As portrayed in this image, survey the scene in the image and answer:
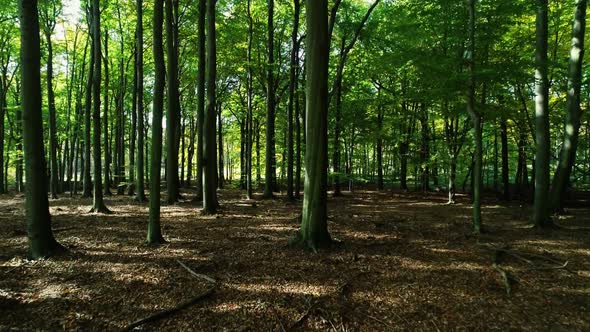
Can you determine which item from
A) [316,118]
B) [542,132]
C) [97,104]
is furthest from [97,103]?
[542,132]

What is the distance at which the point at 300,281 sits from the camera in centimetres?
467

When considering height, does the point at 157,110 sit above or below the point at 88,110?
below

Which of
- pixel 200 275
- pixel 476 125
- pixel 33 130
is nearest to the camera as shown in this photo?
pixel 200 275

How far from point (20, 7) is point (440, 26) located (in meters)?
9.05

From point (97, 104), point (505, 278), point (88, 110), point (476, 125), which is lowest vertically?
point (505, 278)

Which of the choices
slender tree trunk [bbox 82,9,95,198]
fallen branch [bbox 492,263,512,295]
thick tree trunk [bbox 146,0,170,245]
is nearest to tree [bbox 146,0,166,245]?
thick tree trunk [bbox 146,0,170,245]

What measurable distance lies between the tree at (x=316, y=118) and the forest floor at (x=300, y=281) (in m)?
0.70

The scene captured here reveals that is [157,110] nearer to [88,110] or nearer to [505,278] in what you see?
[505,278]

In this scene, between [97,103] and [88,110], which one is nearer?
[97,103]

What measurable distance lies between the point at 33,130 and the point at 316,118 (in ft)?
16.0

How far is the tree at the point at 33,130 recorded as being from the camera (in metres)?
5.21

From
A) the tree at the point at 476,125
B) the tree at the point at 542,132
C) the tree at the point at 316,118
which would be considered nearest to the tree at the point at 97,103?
the tree at the point at 316,118

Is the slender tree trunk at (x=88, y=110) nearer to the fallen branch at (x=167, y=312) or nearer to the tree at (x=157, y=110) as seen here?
the tree at (x=157, y=110)

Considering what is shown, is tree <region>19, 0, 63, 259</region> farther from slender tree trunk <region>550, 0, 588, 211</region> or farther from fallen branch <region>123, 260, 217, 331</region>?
slender tree trunk <region>550, 0, 588, 211</region>
